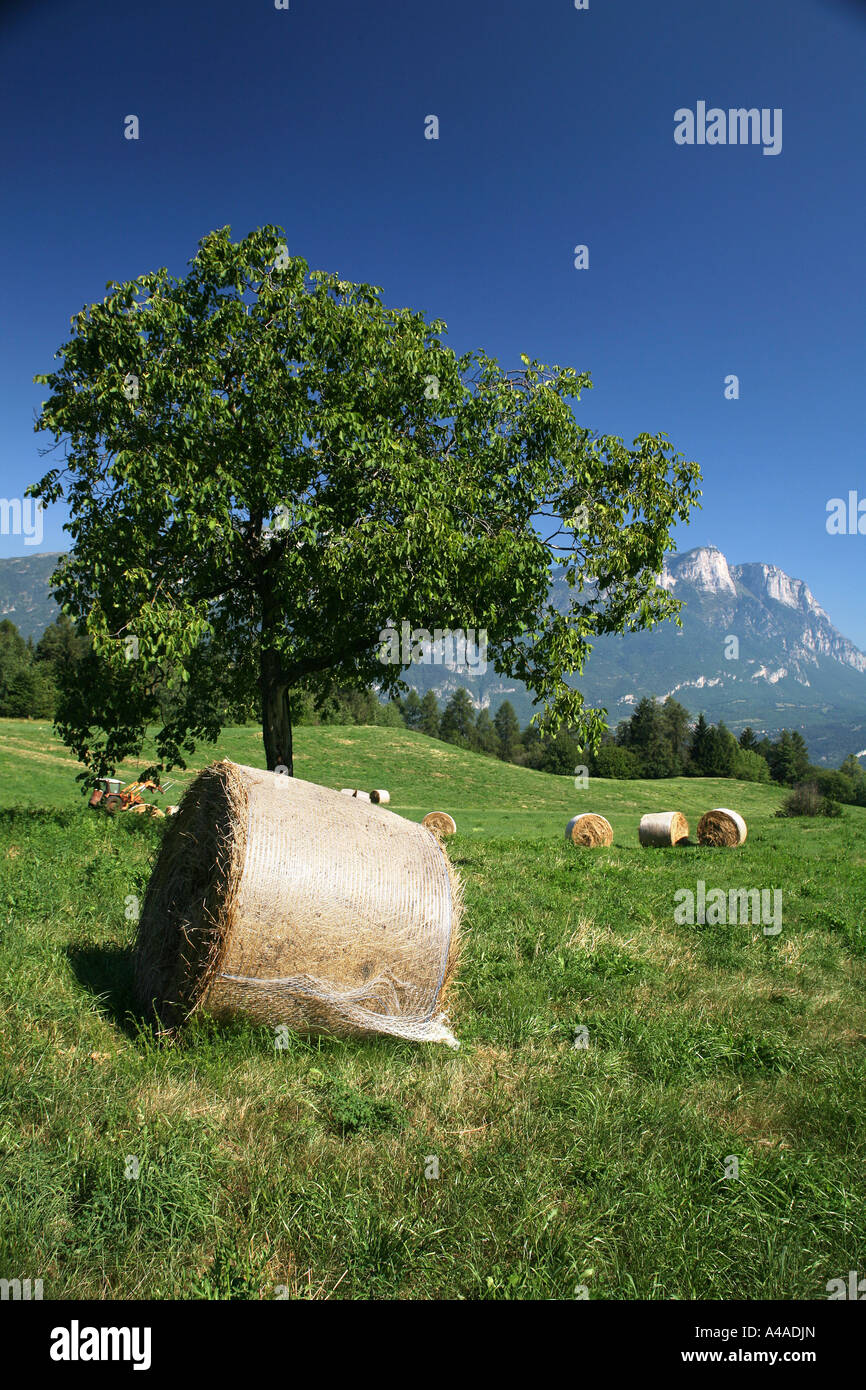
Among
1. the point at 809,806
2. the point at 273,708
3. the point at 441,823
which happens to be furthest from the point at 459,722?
the point at 273,708

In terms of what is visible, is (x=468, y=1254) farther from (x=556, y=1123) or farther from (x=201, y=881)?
(x=201, y=881)

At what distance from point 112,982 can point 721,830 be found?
2188 centimetres

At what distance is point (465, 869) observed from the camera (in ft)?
42.1

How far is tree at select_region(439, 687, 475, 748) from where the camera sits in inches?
5256

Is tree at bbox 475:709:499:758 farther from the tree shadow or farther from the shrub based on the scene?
the tree shadow

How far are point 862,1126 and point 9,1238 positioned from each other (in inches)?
202

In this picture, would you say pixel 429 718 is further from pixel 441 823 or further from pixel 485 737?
pixel 441 823

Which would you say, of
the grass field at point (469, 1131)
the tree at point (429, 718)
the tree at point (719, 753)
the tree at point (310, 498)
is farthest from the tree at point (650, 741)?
the grass field at point (469, 1131)

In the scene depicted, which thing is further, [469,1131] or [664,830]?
[664,830]

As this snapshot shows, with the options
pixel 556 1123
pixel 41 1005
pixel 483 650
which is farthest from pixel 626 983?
pixel 483 650

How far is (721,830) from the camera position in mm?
24641

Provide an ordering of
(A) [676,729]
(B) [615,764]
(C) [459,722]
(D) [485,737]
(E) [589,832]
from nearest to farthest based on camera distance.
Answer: (E) [589,832] < (B) [615,764] < (A) [676,729] < (C) [459,722] < (D) [485,737]

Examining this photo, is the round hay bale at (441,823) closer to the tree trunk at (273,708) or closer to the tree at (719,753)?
the tree trunk at (273,708)

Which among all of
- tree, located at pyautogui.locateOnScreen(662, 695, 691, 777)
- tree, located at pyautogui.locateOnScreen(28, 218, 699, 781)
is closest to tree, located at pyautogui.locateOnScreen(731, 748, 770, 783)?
tree, located at pyautogui.locateOnScreen(662, 695, 691, 777)
